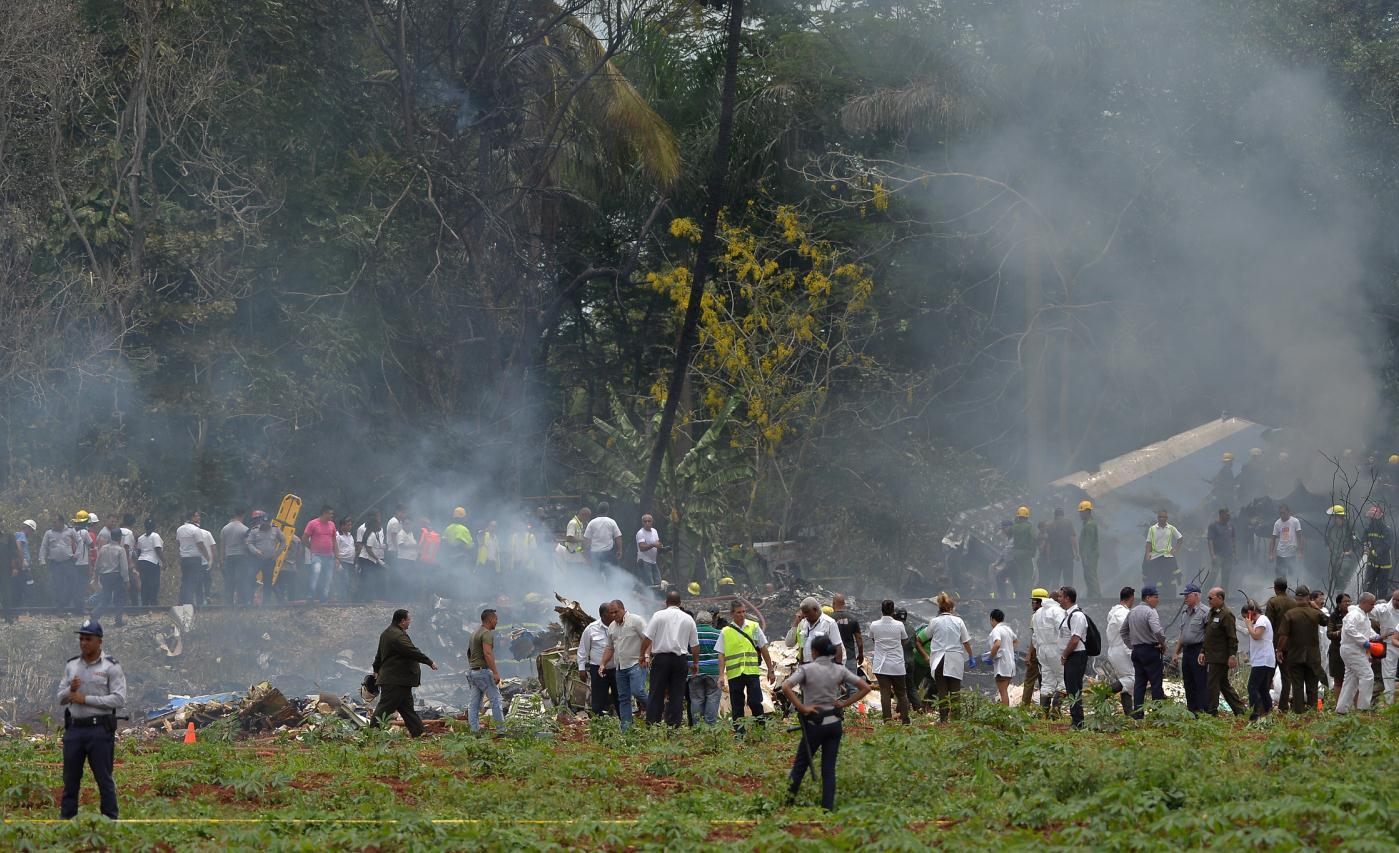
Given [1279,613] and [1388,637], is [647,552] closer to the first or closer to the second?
[1279,613]

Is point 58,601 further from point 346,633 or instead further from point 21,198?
point 21,198

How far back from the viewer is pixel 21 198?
3017 centimetres

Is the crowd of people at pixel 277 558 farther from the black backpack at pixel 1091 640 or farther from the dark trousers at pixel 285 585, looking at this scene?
the black backpack at pixel 1091 640

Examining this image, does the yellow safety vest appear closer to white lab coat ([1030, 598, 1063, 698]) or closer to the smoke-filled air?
white lab coat ([1030, 598, 1063, 698])

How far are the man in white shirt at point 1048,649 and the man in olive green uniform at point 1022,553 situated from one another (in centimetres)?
1063

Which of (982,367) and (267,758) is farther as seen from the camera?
(982,367)

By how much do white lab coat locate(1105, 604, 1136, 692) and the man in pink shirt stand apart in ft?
46.9

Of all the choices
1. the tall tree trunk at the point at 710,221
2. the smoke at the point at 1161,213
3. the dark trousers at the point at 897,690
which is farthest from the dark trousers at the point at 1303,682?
the smoke at the point at 1161,213

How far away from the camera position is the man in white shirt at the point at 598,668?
17.1m

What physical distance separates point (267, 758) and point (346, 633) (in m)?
10.9

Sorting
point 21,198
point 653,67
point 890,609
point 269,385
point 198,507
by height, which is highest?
point 653,67

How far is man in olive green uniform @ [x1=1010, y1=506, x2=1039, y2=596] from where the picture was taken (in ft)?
91.6

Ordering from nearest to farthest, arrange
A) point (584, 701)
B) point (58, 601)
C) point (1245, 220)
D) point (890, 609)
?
point (890, 609)
point (584, 701)
point (58, 601)
point (1245, 220)

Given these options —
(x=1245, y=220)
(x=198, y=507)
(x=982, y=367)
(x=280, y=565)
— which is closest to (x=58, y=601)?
(x=280, y=565)
